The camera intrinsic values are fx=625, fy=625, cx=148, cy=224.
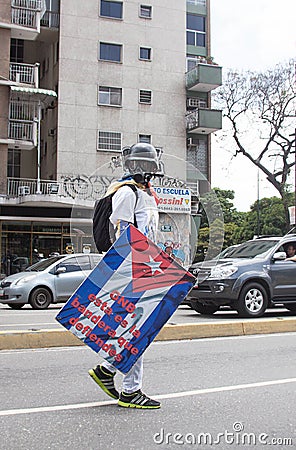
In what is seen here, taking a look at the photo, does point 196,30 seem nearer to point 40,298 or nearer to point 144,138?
point 144,138

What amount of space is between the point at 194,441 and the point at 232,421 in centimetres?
59

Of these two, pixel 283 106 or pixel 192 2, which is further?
pixel 192 2

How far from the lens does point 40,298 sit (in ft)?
52.0

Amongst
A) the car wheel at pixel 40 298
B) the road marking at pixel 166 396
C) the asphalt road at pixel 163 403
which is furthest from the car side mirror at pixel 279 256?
the road marking at pixel 166 396

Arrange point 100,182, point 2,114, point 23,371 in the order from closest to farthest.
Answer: point 100,182
point 23,371
point 2,114

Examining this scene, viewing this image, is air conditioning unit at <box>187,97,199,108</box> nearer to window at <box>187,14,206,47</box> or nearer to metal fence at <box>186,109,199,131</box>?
metal fence at <box>186,109,199,131</box>

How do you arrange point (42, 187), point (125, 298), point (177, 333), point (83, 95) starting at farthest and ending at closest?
point (83, 95) < point (42, 187) < point (177, 333) < point (125, 298)

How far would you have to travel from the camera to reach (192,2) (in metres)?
A: 39.2

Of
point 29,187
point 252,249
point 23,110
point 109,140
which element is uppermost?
point 23,110

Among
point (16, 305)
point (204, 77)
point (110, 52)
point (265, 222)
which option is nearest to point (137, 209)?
point (16, 305)

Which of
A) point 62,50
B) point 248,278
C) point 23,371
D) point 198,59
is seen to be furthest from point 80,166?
point 23,371

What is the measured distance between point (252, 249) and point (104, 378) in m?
8.56

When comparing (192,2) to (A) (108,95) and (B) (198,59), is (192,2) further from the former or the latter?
(A) (108,95)

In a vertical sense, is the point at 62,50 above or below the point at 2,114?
above
